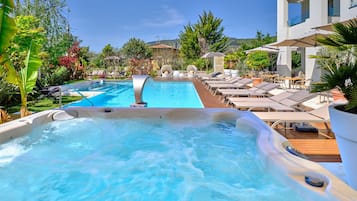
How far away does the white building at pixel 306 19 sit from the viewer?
13621 mm

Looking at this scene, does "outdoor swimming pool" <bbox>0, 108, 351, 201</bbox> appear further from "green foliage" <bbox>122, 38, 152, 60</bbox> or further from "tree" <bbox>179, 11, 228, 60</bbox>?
"green foliage" <bbox>122, 38, 152, 60</bbox>

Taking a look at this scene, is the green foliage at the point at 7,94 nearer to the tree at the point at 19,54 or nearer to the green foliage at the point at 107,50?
the tree at the point at 19,54

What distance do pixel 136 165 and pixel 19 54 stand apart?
7666mm

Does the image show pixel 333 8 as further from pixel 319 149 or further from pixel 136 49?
pixel 136 49

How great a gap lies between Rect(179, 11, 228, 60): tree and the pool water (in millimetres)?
30545

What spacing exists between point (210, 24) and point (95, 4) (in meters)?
16.1

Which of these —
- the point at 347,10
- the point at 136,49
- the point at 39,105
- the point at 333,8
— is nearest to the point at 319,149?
the point at 39,105

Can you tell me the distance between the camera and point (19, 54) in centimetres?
986

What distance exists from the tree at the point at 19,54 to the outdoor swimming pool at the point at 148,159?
806 millimetres

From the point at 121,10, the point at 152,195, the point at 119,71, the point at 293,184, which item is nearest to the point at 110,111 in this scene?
the point at 152,195

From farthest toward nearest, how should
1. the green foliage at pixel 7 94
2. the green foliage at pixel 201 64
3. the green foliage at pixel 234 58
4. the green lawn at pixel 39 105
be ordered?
the green foliage at pixel 201 64 < the green foliage at pixel 234 58 < the green lawn at pixel 39 105 < the green foliage at pixel 7 94

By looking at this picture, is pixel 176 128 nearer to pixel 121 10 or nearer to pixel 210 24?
pixel 121 10

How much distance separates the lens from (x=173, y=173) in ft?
13.4

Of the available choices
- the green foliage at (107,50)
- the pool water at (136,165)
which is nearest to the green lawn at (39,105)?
the pool water at (136,165)
